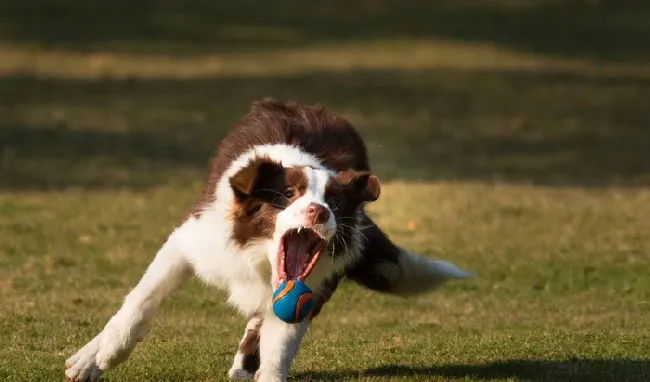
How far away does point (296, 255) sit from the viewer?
679cm

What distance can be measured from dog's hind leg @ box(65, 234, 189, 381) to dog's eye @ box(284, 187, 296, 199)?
0.94 meters

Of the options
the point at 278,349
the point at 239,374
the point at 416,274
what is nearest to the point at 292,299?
the point at 278,349

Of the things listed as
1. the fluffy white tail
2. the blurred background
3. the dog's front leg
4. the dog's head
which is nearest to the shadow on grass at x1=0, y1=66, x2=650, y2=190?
the blurred background

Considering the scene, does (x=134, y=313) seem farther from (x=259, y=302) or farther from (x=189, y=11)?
(x=189, y=11)

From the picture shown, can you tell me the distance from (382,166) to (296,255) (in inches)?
468

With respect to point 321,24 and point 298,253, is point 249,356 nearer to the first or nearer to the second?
point 298,253

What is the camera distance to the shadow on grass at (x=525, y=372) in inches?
309

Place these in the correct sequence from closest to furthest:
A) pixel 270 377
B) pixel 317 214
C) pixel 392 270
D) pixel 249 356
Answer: pixel 317 214, pixel 270 377, pixel 249 356, pixel 392 270

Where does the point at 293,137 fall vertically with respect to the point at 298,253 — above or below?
above

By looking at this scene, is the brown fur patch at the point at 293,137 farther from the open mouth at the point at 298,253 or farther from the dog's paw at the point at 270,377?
the dog's paw at the point at 270,377

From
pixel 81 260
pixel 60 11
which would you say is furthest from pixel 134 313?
pixel 60 11

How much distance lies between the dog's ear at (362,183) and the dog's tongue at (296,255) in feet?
1.21

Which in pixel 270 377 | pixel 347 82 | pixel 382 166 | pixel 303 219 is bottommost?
pixel 347 82

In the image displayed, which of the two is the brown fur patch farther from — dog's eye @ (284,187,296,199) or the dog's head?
dog's eye @ (284,187,296,199)
